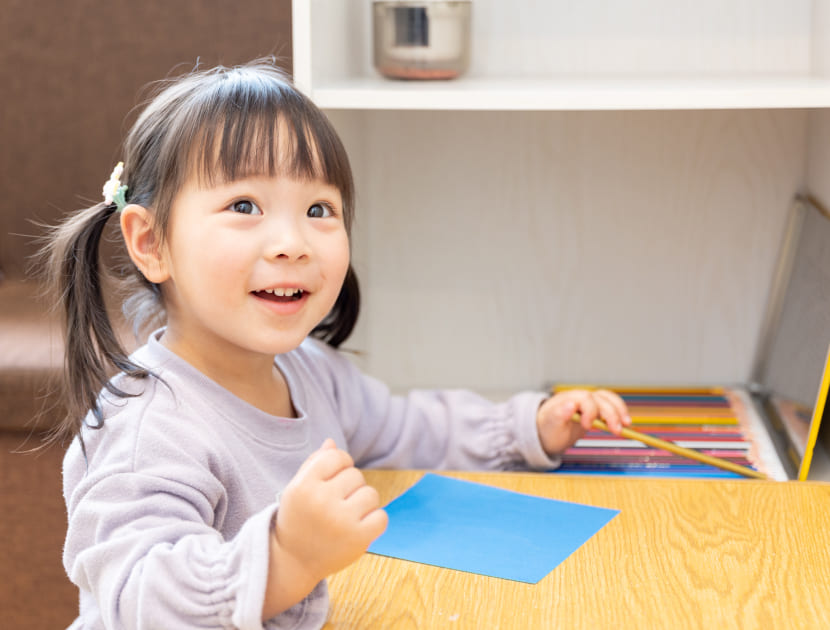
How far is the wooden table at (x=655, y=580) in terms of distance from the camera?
2.18 ft

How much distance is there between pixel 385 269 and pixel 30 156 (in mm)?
516

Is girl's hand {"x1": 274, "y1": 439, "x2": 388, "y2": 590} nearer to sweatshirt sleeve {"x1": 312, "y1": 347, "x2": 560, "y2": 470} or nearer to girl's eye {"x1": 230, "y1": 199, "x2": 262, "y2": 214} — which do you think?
girl's eye {"x1": 230, "y1": 199, "x2": 262, "y2": 214}

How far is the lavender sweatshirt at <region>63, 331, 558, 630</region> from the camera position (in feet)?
1.97

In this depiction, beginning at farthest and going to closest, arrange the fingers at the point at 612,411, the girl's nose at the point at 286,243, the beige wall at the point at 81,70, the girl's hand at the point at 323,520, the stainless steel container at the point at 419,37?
the beige wall at the point at 81,70, the stainless steel container at the point at 419,37, the fingers at the point at 612,411, the girl's nose at the point at 286,243, the girl's hand at the point at 323,520

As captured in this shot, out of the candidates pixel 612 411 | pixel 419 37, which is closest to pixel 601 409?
pixel 612 411

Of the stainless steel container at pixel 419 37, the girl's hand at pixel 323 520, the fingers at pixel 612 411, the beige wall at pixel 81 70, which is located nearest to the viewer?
the girl's hand at pixel 323 520

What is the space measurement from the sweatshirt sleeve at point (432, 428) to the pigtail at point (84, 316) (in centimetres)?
27

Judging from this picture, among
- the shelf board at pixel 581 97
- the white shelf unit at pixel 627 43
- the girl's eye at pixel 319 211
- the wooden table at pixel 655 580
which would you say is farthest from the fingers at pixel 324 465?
the white shelf unit at pixel 627 43

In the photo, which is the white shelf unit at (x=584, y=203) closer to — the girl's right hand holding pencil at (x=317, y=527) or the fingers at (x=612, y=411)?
the fingers at (x=612, y=411)

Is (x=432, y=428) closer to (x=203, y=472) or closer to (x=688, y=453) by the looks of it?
(x=688, y=453)

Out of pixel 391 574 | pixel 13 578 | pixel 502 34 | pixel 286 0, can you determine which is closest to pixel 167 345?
pixel 391 574

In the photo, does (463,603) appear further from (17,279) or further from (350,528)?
(17,279)

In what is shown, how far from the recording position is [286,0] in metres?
1.24

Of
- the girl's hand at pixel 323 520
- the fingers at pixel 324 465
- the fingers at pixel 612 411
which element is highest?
the fingers at pixel 324 465
